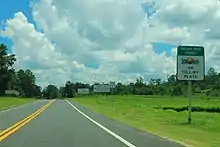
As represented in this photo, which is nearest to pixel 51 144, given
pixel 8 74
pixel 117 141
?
pixel 117 141

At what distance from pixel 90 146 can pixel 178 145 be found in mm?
2888

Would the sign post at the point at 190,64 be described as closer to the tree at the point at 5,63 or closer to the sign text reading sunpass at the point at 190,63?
the sign text reading sunpass at the point at 190,63

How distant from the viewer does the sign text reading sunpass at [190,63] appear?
2817 cm

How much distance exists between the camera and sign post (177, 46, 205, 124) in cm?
2817

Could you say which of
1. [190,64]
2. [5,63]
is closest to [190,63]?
[190,64]

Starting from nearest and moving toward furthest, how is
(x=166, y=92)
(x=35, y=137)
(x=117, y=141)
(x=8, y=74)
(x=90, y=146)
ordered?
(x=90, y=146)
(x=117, y=141)
(x=35, y=137)
(x=8, y=74)
(x=166, y=92)

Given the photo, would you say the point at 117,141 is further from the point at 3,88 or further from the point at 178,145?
the point at 3,88

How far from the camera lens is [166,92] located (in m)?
191

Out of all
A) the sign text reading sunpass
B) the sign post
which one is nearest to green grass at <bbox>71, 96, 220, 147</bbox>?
the sign post

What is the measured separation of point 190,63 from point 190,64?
0.22 feet

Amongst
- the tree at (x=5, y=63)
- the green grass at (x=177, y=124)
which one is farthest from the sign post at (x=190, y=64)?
the tree at (x=5, y=63)

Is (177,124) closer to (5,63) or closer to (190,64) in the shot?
(190,64)

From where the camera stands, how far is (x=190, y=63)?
28469 mm

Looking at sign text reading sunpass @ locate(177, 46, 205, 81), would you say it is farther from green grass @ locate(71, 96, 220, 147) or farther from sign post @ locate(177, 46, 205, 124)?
green grass @ locate(71, 96, 220, 147)
